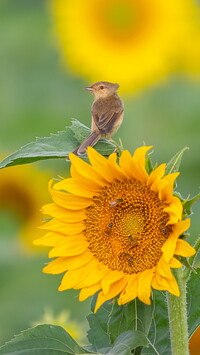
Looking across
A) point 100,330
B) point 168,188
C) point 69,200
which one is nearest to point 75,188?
point 69,200

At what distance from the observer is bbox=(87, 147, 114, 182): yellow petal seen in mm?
1114

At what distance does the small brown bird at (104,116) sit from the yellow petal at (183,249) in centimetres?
16

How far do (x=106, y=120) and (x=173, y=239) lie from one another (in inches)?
7.0

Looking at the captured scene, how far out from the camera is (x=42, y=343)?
1.15 meters

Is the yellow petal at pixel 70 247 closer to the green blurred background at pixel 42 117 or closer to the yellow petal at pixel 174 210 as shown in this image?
the yellow petal at pixel 174 210

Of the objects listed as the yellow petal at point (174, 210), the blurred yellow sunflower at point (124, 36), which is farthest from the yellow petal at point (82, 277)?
the blurred yellow sunflower at point (124, 36)

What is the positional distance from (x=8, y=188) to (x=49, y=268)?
2288 millimetres

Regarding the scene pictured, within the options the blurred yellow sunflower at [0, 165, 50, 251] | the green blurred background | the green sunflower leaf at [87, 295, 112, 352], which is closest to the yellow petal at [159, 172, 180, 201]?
the green sunflower leaf at [87, 295, 112, 352]

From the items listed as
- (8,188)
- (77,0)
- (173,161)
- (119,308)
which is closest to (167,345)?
(119,308)

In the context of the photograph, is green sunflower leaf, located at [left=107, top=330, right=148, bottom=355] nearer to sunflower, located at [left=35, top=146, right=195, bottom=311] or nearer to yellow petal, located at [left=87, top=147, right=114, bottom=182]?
sunflower, located at [left=35, top=146, right=195, bottom=311]

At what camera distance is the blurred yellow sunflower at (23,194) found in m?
3.38

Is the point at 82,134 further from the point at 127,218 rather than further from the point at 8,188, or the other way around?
the point at 8,188

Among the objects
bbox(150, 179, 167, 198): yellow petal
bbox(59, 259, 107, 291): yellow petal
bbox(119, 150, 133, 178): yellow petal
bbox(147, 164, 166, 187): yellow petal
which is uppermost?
bbox(119, 150, 133, 178): yellow petal

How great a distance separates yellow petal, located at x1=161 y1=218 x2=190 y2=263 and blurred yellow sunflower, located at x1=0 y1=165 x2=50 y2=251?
2.27m
